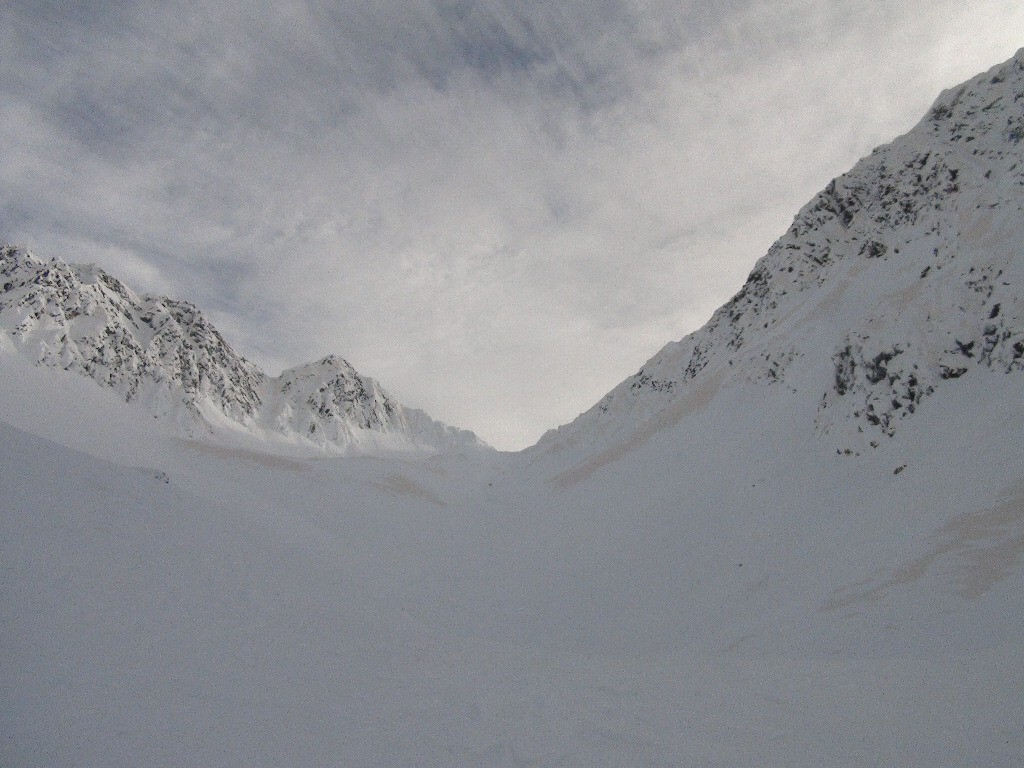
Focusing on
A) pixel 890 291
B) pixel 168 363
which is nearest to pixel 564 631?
pixel 890 291

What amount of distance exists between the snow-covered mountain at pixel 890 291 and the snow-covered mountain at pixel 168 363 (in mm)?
47903

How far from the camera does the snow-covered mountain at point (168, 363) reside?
164ft

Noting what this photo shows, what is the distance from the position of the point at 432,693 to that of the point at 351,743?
2.17m

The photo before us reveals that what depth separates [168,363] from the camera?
199 ft

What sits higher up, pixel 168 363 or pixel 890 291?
pixel 168 363

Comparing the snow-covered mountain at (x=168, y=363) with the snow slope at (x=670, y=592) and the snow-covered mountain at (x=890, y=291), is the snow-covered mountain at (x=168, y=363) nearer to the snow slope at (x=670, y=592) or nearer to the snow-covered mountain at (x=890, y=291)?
the snow slope at (x=670, y=592)

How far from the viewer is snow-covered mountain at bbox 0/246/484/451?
50094 millimetres

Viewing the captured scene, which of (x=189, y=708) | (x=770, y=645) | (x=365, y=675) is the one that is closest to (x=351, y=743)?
(x=189, y=708)

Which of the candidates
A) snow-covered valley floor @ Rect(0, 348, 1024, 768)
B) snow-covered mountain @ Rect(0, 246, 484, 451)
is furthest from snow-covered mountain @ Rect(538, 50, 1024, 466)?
snow-covered mountain @ Rect(0, 246, 484, 451)

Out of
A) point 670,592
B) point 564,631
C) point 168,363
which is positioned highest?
point 168,363

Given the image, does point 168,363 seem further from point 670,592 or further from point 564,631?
point 670,592

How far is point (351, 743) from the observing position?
614cm

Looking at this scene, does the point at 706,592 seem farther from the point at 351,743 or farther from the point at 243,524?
the point at 243,524

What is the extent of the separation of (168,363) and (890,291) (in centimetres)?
7138
